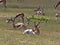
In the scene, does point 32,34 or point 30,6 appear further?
point 30,6

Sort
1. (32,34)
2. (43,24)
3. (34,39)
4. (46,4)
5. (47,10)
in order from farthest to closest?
(46,4) → (47,10) → (43,24) → (32,34) → (34,39)

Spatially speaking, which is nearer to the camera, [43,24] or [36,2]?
[43,24]

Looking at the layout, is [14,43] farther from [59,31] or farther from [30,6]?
[30,6]

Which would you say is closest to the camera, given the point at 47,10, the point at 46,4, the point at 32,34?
the point at 32,34

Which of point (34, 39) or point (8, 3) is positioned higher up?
point (34, 39)

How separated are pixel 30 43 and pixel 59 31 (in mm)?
5388

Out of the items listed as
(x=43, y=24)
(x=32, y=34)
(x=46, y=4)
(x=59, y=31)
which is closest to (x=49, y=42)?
(x=32, y=34)

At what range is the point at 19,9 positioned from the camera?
2853 centimetres

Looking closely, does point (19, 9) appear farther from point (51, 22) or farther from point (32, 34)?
point (32, 34)

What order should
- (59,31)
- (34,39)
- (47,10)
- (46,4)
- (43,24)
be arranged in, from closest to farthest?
(34,39), (59,31), (43,24), (47,10), (46,4)

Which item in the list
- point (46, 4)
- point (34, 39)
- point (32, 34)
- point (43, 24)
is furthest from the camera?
point (46, 4)

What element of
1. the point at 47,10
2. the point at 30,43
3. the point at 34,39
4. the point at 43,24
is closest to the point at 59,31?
the point at 43,24

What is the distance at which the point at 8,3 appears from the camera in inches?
1258

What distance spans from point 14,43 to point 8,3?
19264mm
